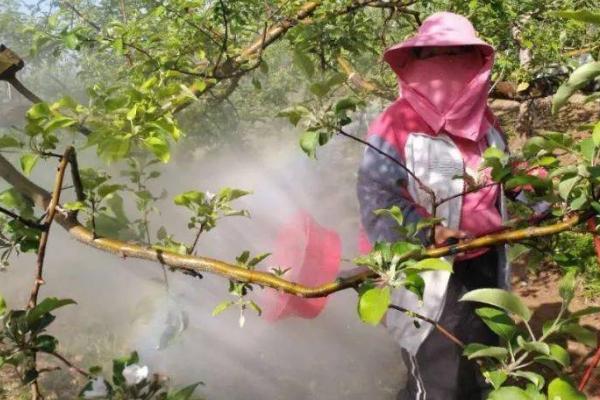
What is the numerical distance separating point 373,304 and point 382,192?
117 cm

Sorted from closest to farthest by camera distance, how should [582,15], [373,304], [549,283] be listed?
[582,15] → [373,304] → [549,283]

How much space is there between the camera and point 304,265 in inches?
163

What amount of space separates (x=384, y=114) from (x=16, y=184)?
4.72 feet

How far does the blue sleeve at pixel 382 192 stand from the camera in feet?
6.42

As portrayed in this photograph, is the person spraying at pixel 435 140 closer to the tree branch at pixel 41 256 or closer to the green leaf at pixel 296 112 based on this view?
the green leaf at pixel 296 112

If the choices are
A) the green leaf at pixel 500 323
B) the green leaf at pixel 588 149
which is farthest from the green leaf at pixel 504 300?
the green leaf at pixel 588 149

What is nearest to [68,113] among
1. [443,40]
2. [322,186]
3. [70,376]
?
[443,40]

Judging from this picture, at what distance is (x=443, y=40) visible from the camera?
6.32ft

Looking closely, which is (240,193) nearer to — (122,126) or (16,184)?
(122,126)

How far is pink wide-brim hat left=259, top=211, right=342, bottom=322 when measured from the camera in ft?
13.0

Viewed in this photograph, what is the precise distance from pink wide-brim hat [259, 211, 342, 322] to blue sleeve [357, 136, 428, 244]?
74.3 inches

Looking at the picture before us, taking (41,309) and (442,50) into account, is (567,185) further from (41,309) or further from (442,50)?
(442,50)

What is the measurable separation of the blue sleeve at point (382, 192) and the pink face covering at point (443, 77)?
28 centimetres

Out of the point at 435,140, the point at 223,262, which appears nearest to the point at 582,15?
the point at 223,262
